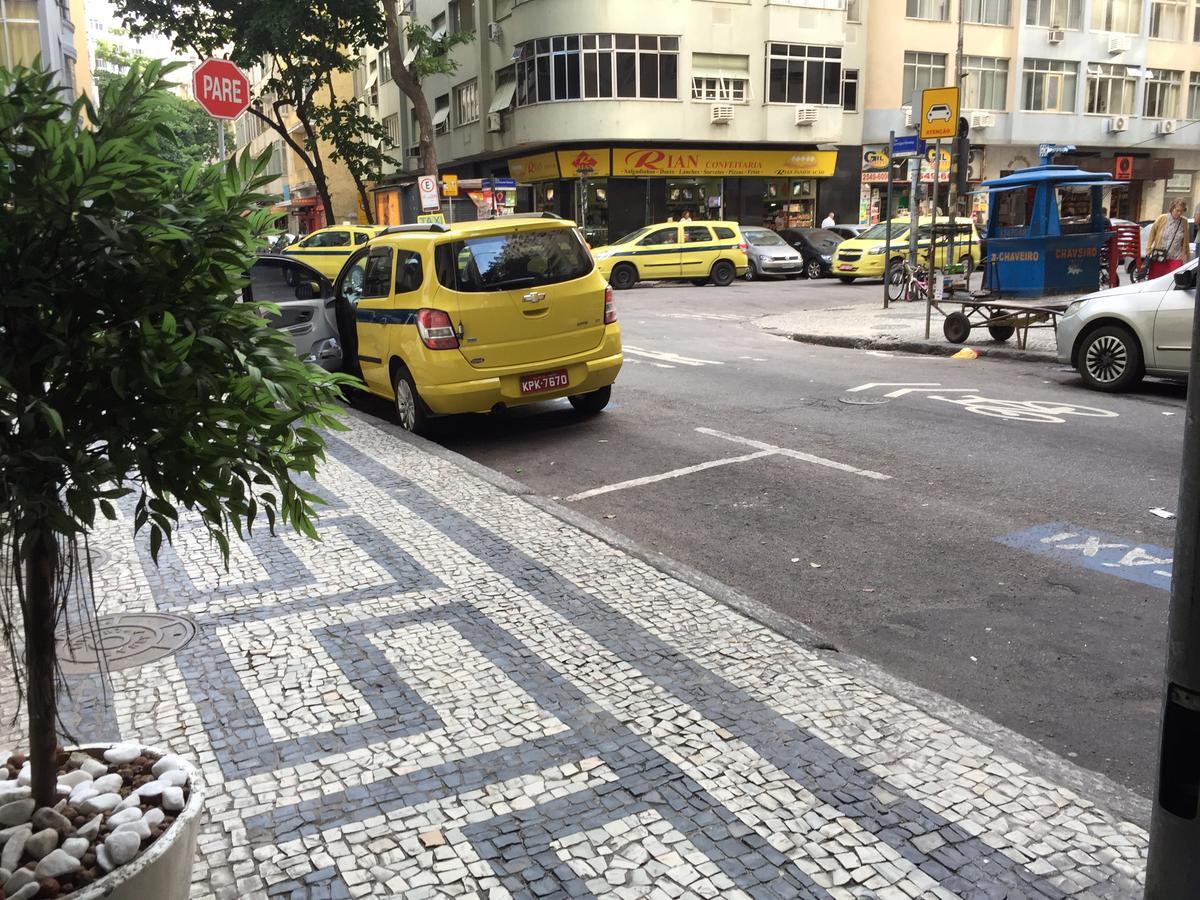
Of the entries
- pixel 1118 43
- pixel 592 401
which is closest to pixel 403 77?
pixel 592 401

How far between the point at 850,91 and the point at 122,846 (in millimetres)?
43585

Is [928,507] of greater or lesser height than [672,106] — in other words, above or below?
below

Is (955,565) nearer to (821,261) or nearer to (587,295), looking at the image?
(587,295)

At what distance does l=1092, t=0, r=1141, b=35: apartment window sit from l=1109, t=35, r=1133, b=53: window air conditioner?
526 millimetres

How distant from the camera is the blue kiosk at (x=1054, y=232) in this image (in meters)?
14.6

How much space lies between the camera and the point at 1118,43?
4478cm

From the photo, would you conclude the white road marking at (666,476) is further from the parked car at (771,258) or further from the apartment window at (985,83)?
the apartment window at (985,83)

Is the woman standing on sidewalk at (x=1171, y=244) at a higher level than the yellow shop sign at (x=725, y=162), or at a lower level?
lower

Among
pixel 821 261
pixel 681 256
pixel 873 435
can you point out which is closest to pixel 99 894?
pixel 873 435

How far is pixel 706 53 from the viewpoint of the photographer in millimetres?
37844

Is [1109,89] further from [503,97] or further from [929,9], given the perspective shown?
[503,97]

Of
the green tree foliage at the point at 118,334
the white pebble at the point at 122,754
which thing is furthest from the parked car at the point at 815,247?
the green tree foliage at the point at 118,334

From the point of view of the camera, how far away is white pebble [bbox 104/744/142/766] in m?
2.97

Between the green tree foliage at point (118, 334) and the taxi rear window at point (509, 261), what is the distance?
20.9 feet
